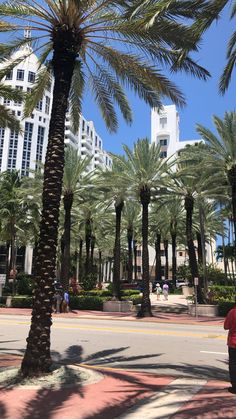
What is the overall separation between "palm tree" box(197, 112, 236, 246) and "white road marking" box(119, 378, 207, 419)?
18816mm

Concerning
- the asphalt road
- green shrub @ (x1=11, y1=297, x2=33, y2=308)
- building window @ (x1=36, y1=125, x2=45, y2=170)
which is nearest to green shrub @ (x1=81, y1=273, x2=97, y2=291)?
green shrub @ (x1=11, y1=297, x2=33, y2=308)

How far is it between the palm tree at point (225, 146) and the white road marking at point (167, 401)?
18816mm

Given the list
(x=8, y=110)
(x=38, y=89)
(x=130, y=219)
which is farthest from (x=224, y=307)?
(x=130, y=219)

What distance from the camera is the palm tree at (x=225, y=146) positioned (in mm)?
26609

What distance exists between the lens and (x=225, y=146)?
27203mm

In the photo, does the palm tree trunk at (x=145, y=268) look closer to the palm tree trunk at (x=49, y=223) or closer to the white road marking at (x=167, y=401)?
the white road marking at (x=167, y=401)

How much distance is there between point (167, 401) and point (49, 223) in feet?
13.0

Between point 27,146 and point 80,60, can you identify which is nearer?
point 80,60

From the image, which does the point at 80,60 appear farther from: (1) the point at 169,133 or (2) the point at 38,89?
(1) the point at 169,133

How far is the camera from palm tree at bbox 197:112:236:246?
26609 millimetres

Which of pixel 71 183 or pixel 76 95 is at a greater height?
pixel 71 183

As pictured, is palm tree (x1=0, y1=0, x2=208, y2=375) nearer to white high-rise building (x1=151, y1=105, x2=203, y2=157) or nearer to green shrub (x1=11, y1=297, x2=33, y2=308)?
green shrub (x1=11, y1=297, x2=33, y2=308)

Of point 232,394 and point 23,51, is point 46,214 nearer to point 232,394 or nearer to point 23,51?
point 232,394

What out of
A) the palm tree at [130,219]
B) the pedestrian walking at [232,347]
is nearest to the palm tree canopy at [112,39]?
the pedestrian walking at [232,347]
